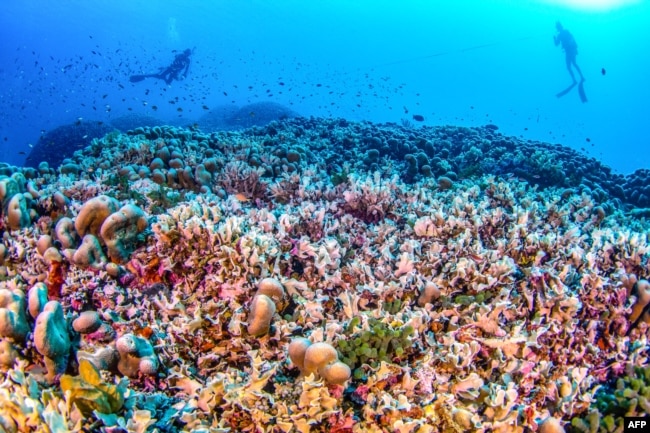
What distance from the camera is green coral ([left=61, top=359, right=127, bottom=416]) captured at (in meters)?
1.76

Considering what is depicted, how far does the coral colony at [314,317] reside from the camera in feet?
7.64

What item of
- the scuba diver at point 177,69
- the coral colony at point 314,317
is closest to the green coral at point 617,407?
the coral colony at point 314,317

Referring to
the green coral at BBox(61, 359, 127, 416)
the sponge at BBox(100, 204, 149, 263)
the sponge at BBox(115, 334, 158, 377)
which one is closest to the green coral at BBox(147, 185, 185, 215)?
the sponge at BBox(100, 204, 149, 263)

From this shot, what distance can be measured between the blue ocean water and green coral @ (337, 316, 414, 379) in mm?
92450

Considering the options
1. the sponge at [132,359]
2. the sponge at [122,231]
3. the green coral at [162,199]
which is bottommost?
the sponge at [132,359]

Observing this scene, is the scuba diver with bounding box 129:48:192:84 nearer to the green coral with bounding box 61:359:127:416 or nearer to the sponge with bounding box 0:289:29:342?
the sponge with bounding box 0:289:29:342

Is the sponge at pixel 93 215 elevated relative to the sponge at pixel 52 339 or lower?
elevated

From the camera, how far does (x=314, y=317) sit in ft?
10.7

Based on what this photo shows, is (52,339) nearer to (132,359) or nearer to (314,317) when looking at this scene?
(132,359)

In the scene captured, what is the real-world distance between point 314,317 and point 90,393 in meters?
1.81

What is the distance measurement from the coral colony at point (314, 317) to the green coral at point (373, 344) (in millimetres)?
15

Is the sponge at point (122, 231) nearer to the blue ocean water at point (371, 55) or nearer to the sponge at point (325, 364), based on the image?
the sponge at point (325, 364)

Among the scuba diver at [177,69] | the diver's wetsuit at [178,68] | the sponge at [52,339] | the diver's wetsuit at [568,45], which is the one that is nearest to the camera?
the sponge at [52,339]

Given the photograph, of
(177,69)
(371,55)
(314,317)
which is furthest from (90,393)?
(371,55)
